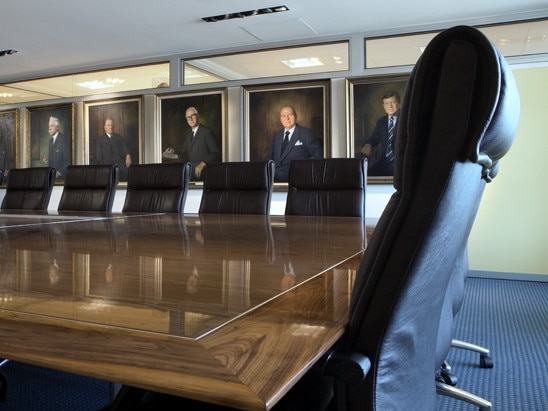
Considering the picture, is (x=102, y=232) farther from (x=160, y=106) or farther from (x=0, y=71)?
(x=0, y=71)

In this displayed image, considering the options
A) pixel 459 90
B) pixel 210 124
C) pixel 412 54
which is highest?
pixel 412 54

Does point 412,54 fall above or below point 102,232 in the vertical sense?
above

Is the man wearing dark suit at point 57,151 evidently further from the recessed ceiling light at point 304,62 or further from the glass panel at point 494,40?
the glass panel at point 494,40

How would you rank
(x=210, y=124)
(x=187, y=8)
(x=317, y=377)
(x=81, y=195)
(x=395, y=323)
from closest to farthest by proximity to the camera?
(x=395, y=323)
(x=317, y=377)
(x=81, y=195)
(x=187, y=8)
(x=210, y=124)

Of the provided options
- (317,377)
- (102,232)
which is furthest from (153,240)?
(317,377)

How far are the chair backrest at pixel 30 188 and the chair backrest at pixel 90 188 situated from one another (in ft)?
0.63

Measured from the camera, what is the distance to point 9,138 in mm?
6535

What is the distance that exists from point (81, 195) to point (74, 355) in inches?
131

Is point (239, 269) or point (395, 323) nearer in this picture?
point (395, 323)

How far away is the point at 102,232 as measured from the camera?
1.65 m

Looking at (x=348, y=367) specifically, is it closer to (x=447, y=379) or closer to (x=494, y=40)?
(x=447, y=379)

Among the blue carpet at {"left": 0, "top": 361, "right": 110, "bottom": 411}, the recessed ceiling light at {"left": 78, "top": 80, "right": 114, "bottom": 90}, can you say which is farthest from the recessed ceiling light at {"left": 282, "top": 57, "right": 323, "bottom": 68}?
the blue carpet at {"left": 0, "top": 361, "right": 110, "bottom": 411}

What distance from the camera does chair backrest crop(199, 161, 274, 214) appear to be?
117 inches

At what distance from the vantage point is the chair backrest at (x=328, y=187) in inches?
108
